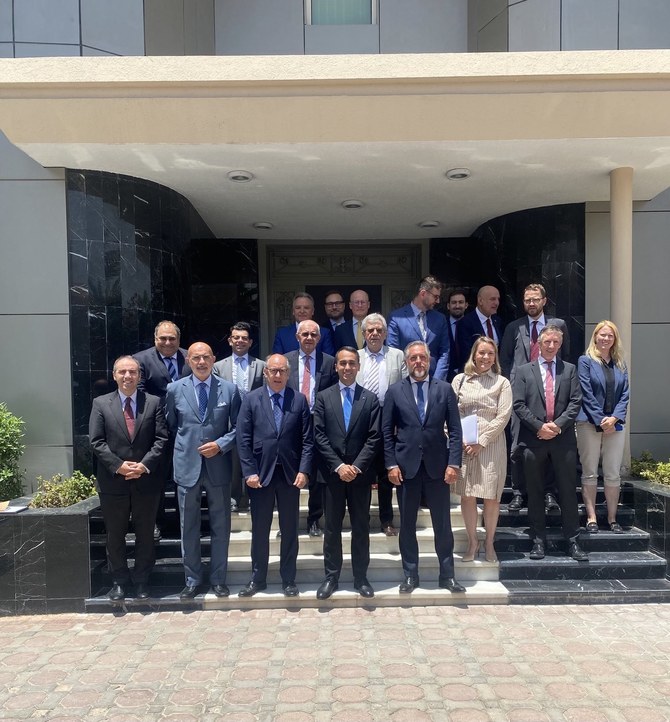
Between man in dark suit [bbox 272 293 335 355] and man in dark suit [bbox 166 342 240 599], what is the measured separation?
3.75ft

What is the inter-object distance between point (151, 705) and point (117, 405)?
2.14 metres

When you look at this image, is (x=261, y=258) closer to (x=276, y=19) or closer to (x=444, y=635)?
(x=276, y=19)

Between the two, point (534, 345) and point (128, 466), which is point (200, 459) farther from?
point (534, 345)

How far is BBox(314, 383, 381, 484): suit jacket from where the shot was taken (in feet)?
14.6

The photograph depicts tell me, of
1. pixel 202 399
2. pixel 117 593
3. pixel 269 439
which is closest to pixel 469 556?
pixel 269 439

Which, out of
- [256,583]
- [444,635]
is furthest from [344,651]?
[256,583]

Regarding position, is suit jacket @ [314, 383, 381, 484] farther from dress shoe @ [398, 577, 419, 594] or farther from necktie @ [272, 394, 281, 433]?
dress shoe @ [398, 577, 419, 594]

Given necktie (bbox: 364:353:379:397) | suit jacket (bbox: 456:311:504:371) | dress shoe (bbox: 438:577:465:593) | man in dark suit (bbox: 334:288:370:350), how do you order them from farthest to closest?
suit jacket (bbox: 456:311:504:371) < man in dark suit (bbox: 334:288:370:350) < necktie (bbox: 364:353:379:397) < dress shoe (bbox: 438:577:465:593)

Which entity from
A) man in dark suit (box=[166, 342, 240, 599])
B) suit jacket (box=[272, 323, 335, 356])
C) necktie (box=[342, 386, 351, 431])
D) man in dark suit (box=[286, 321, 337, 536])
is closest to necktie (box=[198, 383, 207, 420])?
man in dark suit (box=[166, 342, 240, 599])

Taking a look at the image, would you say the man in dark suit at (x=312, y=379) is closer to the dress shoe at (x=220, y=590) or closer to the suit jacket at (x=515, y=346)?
the dress shoe at (x=220, y=590)

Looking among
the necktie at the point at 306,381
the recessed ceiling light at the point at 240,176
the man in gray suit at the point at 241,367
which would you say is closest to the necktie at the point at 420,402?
the necktie at the point at 306,381

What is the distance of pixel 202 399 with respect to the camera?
455 cm

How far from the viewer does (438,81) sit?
4.66 meters

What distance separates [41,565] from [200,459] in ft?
5.11
